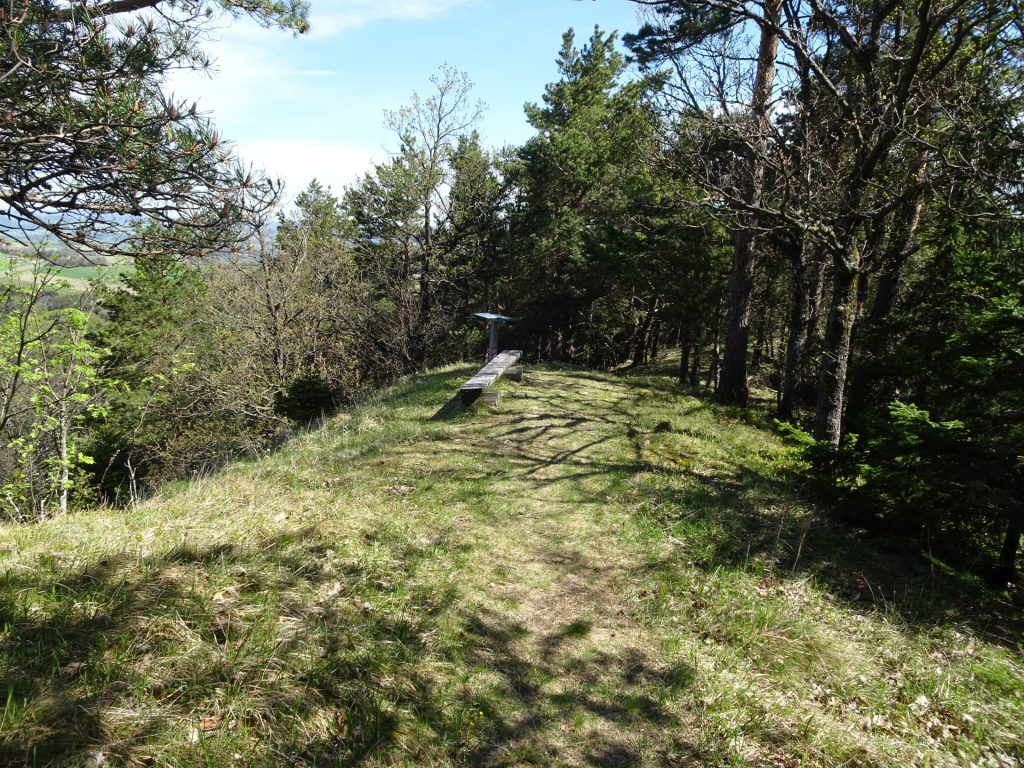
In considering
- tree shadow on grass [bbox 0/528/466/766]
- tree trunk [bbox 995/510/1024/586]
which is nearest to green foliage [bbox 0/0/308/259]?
tree shadow on grass [bbox 0/528/466/766]

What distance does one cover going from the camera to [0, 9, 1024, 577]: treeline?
20.4 feet

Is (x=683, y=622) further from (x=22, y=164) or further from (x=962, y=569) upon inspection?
(x=22, y=164)

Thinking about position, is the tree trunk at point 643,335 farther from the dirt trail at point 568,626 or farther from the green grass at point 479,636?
the green grass at point 479,636

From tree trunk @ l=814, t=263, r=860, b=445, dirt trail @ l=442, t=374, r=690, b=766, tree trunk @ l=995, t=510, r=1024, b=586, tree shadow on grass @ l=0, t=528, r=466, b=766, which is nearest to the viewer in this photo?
tree shadow on grass @ l=0, t=528, r=466, b=766

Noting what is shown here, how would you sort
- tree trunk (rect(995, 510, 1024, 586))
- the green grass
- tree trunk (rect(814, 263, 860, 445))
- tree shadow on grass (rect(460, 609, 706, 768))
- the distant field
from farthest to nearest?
tree trunk (rect(814, 263, 860, 445)), the distant field, tree trunk (rect(995, 510, 1024, 586)), tree shadow on grass (rect(460, 609, 706, 768)), the green grass

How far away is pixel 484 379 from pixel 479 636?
6641 mm

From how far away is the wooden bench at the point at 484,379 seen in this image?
31.6 feet

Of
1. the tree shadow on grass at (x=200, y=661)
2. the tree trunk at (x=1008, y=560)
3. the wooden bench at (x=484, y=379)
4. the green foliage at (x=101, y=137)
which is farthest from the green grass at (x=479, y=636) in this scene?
the wooden bench at (x=484, y=379)

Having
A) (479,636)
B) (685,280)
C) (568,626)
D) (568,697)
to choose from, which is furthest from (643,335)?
(568,697)

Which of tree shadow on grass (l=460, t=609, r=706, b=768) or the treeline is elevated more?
the treeline

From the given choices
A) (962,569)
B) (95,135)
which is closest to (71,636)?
(95,135)

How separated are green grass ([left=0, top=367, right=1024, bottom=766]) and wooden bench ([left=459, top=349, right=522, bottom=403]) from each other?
3.29 meters

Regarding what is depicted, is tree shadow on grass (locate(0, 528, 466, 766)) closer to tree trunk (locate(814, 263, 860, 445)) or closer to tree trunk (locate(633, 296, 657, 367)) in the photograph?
tree trunk (locate(814, 263, 860, 445))

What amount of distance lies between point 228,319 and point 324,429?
1178 cm
